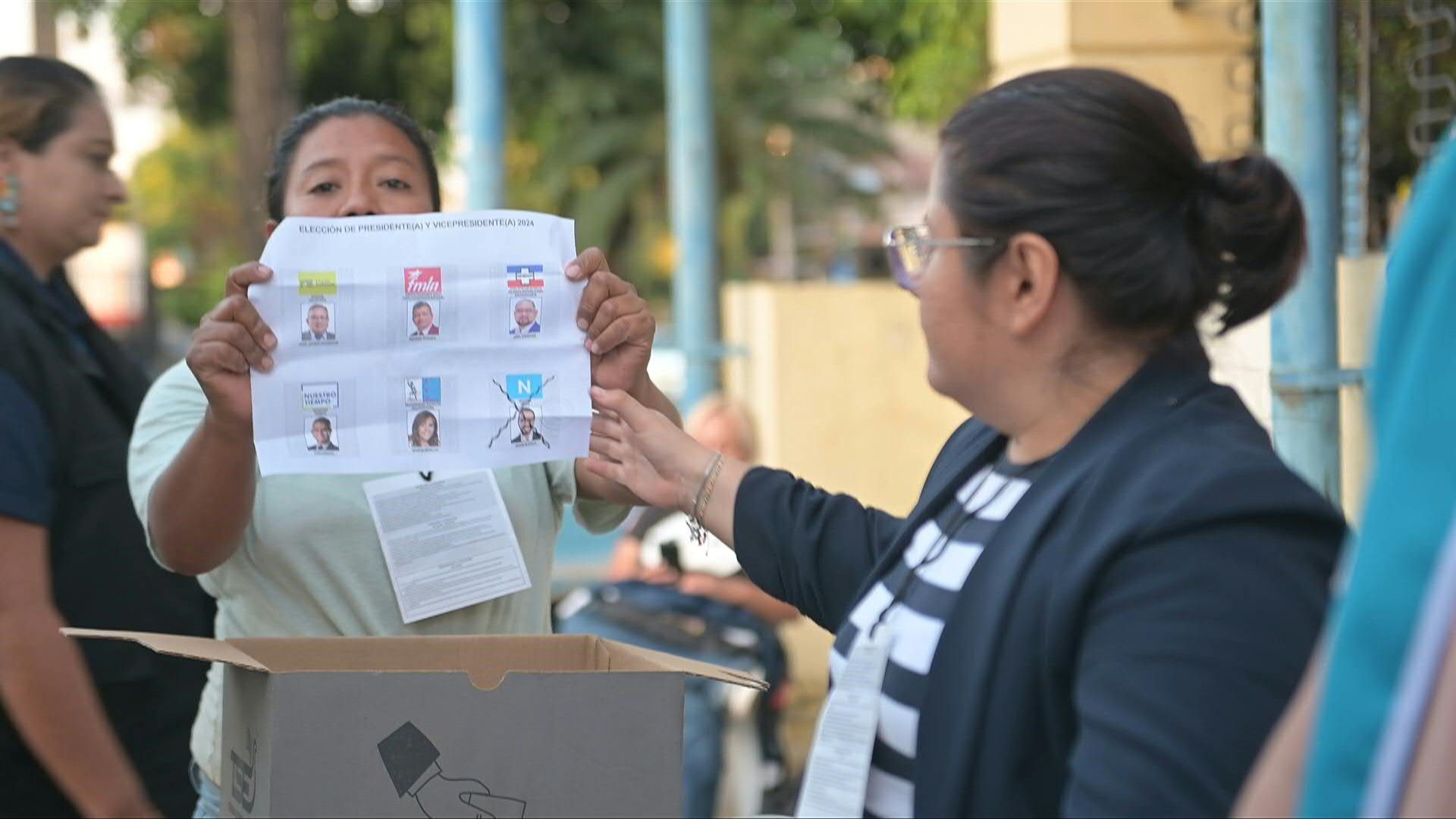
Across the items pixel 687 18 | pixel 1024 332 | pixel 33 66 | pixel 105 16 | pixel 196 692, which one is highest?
pixel 105 16

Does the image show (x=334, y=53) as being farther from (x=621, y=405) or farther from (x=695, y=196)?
(x=621, y=405)

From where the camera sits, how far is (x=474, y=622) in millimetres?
2512

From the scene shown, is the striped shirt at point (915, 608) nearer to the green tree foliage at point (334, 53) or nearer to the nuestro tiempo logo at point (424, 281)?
the nuestro tiempo logo at point (424, 281)

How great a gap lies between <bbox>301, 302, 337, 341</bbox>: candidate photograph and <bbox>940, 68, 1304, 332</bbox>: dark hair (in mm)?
941

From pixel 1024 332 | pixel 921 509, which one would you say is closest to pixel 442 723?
pixel 921 509

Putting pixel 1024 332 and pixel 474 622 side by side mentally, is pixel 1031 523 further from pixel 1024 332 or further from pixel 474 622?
pixel 474 622

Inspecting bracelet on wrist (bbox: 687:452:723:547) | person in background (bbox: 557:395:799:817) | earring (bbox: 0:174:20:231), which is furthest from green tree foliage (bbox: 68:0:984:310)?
bracelet on wrist (bbox: 687:452:723:547)

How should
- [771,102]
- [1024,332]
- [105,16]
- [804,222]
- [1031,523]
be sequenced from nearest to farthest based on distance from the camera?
[1031,523] → [1024,332] → [105,16] → [771,102] → [804,222]

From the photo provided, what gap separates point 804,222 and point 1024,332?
27200mm

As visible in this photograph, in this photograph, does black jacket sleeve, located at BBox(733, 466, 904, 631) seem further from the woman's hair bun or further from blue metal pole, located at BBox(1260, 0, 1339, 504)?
blue metal pole, located at BBox(1260, 0, 1339, 504)

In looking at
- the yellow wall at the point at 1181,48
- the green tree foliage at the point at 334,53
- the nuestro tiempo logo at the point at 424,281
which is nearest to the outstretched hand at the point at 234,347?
the nuestro tiempo logo at the point at 424,281

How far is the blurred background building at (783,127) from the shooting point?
4.93m

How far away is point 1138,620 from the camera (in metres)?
1.49

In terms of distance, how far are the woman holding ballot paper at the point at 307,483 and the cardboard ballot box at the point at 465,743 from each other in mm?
527
